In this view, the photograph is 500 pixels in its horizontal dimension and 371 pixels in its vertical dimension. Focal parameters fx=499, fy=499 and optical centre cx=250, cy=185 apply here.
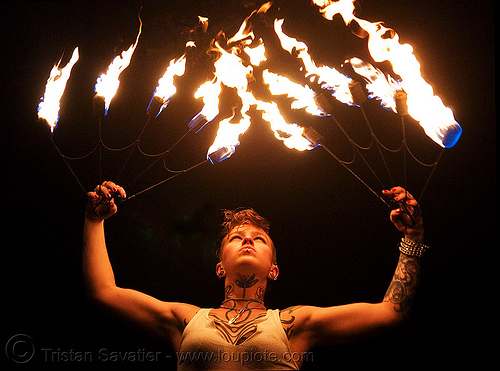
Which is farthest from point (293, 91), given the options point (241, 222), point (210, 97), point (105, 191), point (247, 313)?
point (247, 313)

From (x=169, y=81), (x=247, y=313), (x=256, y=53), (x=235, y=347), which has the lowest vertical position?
(x=235, y=347)

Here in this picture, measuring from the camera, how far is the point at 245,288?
11.7ft

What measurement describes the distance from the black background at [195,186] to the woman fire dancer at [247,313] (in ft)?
2.15

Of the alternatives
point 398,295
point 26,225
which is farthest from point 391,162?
point 26,225

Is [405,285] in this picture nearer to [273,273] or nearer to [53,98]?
[273,273]

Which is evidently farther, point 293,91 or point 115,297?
point 293,91

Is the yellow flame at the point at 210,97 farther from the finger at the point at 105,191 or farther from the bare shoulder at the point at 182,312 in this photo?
the bare shoulder at the point at 182,312

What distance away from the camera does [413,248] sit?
3.35 metres

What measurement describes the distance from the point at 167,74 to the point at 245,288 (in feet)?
5.57

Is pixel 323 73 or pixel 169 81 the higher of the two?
pixel 169 81

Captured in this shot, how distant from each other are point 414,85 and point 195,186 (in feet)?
6.90

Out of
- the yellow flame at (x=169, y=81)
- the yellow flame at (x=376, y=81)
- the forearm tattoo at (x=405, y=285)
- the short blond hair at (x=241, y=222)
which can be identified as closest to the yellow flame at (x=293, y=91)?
the yellow flame at (x=376, y=81)

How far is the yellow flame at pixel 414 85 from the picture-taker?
10.7 feet

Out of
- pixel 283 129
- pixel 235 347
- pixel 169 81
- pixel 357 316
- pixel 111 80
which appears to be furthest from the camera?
pixel 283 129
